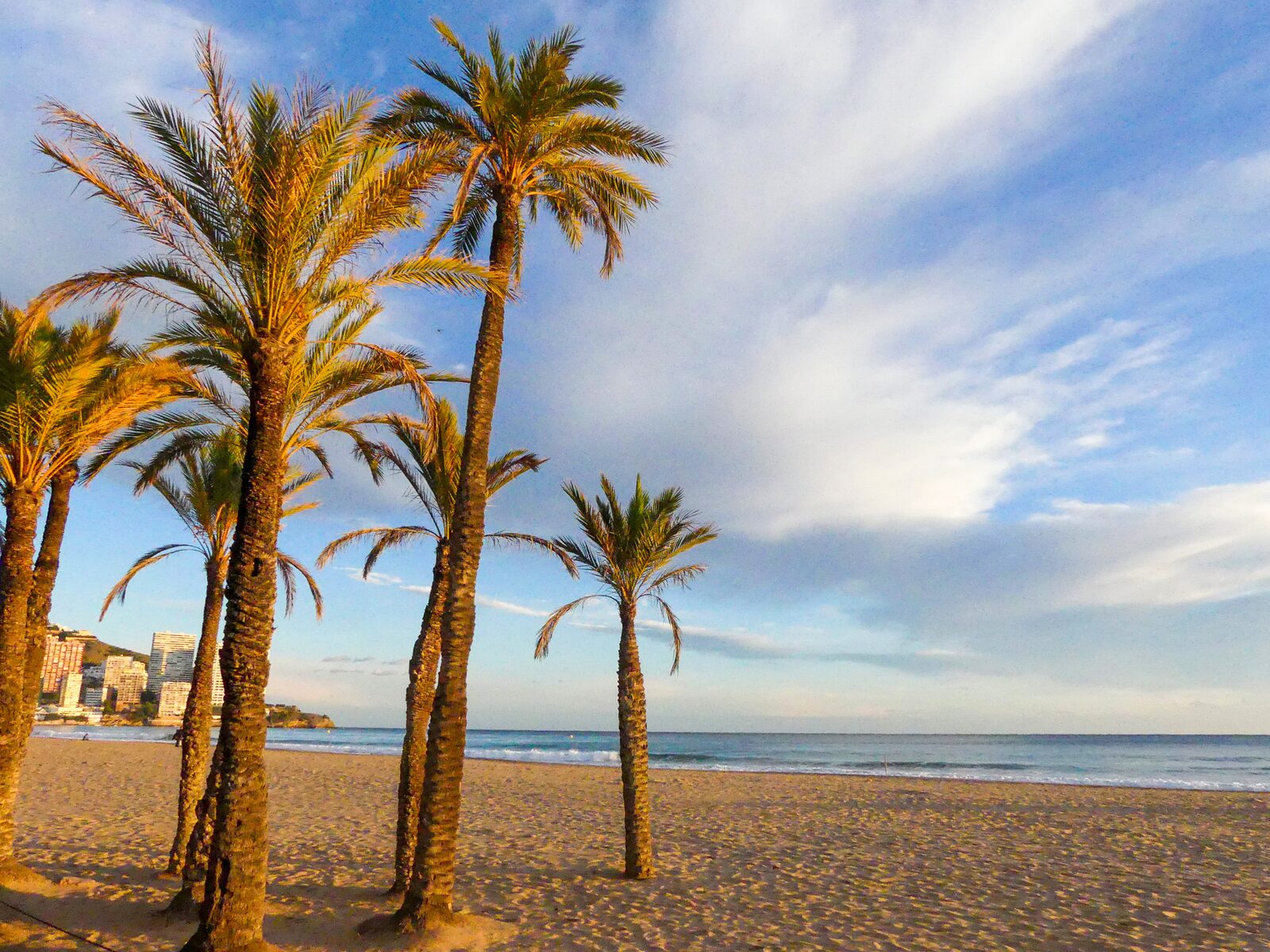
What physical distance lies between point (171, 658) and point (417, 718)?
18184 centimetres

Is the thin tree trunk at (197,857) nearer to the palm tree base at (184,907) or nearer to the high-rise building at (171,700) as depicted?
the palm tree base at (184,907)

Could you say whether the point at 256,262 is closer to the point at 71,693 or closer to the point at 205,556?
the point at 205,556

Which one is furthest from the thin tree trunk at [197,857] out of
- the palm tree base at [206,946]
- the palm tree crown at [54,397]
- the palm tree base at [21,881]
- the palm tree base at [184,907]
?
the palm tree crown at [54,397]

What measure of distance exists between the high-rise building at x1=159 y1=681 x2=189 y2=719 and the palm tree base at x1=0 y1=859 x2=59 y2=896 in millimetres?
146055

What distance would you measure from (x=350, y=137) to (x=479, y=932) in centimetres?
902

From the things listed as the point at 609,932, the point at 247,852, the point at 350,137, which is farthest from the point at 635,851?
the point at 350,137

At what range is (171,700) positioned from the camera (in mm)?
137375

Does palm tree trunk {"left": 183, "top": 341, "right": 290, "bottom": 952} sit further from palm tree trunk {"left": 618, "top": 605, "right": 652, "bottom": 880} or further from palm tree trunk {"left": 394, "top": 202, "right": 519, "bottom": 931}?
palm tree trunk {"left": 618, "top": 605, "right": 652, "bottom": 880}

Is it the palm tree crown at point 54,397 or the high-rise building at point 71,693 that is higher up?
the palm tree crown at point 54,397

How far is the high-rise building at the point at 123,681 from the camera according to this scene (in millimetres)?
154900

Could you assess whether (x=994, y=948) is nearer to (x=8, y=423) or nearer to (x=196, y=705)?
(x=196, y=705)

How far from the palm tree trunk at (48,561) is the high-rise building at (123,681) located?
171 metres

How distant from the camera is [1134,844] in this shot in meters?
15.7

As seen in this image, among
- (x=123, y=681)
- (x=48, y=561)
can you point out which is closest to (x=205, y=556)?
A: (x=48, y=561)
